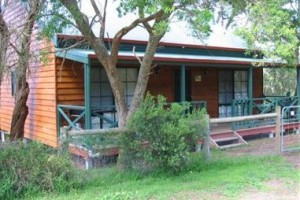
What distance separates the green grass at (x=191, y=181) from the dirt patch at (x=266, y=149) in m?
0.64

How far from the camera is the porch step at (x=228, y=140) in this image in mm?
10610

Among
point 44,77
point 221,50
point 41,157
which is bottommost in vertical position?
point 41,157

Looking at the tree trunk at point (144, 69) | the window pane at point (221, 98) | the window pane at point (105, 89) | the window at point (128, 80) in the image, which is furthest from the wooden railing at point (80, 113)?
the window pane at point (221, 98)

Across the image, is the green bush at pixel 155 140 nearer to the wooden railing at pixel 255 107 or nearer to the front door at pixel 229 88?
the wooden railing at pixel 255 107

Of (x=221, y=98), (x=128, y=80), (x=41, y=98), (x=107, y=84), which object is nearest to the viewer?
(x=107, y=84)

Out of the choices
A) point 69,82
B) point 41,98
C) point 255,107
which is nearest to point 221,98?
point 255,107

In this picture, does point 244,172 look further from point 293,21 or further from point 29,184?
point 293,21

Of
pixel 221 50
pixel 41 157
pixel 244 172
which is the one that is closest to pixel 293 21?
pixel 221 50

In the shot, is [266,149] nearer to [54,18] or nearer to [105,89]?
[105,89]

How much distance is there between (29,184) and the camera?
19.5ft

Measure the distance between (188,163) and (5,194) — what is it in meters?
3.30

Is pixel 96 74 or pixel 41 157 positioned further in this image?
pixel 96 74

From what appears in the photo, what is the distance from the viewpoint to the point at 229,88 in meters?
15.2

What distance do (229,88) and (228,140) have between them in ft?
15.2
